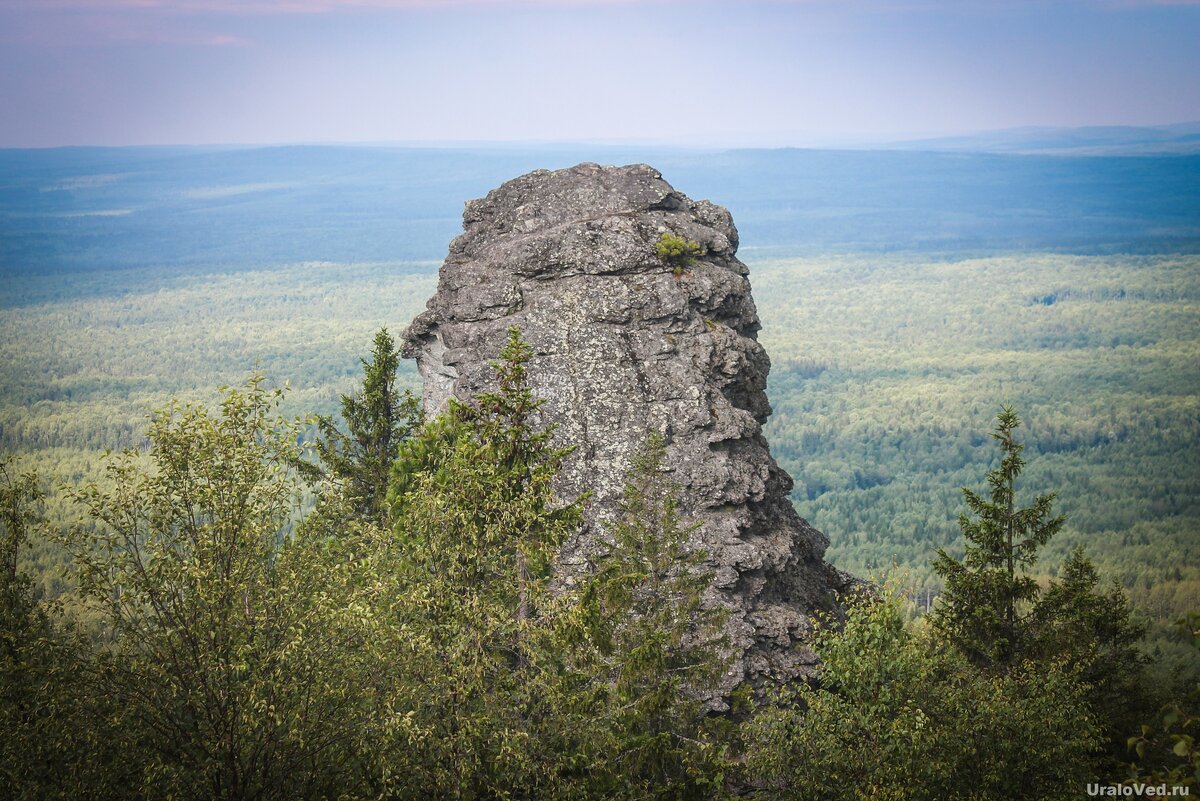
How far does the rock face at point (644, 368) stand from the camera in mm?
29594

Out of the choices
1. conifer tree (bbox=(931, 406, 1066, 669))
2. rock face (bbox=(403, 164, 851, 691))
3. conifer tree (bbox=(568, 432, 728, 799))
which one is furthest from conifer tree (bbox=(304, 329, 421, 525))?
conifer tree (bbox=(931, 406, 1066, 669))

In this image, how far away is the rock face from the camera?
2959cm

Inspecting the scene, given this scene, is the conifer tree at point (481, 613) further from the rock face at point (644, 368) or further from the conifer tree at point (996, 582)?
the conifer tree at point (996, 582)

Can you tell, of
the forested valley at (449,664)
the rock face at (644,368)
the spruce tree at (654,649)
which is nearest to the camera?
the forested valley at (449,664)

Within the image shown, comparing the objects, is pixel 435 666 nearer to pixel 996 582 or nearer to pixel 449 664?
pixel 449 664

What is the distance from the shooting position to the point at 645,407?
3106 centimetres

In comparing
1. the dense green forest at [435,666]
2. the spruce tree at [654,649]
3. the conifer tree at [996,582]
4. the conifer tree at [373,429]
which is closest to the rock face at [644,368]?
the spruce tree at [654,649]

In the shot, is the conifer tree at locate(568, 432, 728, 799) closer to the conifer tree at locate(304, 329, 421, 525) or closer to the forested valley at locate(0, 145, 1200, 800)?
the forested valley at locate(0, 145, 1200, 800)

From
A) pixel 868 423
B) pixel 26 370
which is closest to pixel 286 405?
pixel 26 370

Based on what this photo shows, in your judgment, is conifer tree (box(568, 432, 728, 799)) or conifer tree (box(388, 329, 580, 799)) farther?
conifer tree (box(568, 432, 728, 799))

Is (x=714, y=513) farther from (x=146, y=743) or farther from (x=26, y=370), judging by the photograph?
(x=26, y=370)

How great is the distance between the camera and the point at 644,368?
31656mm

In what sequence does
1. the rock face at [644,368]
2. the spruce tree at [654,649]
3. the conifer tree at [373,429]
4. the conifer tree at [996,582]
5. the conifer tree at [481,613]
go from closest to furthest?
the conifer tree at [481,613] → the spruce tree at [654,649] → the rock face at [644,368] → the conifer tree at [996,582] → the conifer tree at [373,429]

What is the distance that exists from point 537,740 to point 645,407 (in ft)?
39.3
